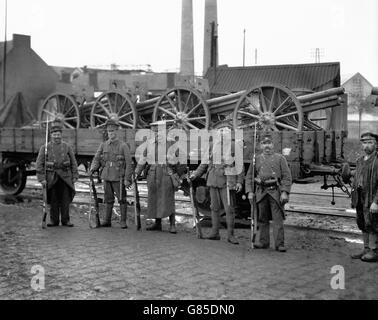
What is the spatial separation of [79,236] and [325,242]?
3788 millimetres

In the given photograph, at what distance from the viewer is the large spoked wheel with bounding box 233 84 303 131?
859 centimetres

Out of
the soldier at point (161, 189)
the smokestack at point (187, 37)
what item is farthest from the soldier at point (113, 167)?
the smokestack at point (187, 37)

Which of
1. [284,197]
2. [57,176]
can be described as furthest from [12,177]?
[284,197]

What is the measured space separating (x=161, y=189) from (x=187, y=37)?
2930cm

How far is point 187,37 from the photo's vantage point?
35562mm

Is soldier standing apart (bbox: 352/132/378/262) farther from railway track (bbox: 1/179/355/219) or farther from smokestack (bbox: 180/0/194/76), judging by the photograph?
smokestack (bbox: 180/0/194/76)

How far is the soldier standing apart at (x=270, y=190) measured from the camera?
657cm

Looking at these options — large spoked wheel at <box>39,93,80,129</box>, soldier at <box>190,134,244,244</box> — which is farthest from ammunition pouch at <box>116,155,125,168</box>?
large spoked wheel at <box>39,93,80,129</box>

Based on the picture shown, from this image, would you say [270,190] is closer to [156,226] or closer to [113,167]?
[156,226]

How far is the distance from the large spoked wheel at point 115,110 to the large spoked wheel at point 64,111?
733 mm

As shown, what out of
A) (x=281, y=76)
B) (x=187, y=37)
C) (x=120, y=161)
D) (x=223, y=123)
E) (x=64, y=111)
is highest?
(x=187, y=37)

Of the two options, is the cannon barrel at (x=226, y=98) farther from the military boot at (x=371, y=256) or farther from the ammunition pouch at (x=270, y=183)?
the military boot at (x=371, y=256)
